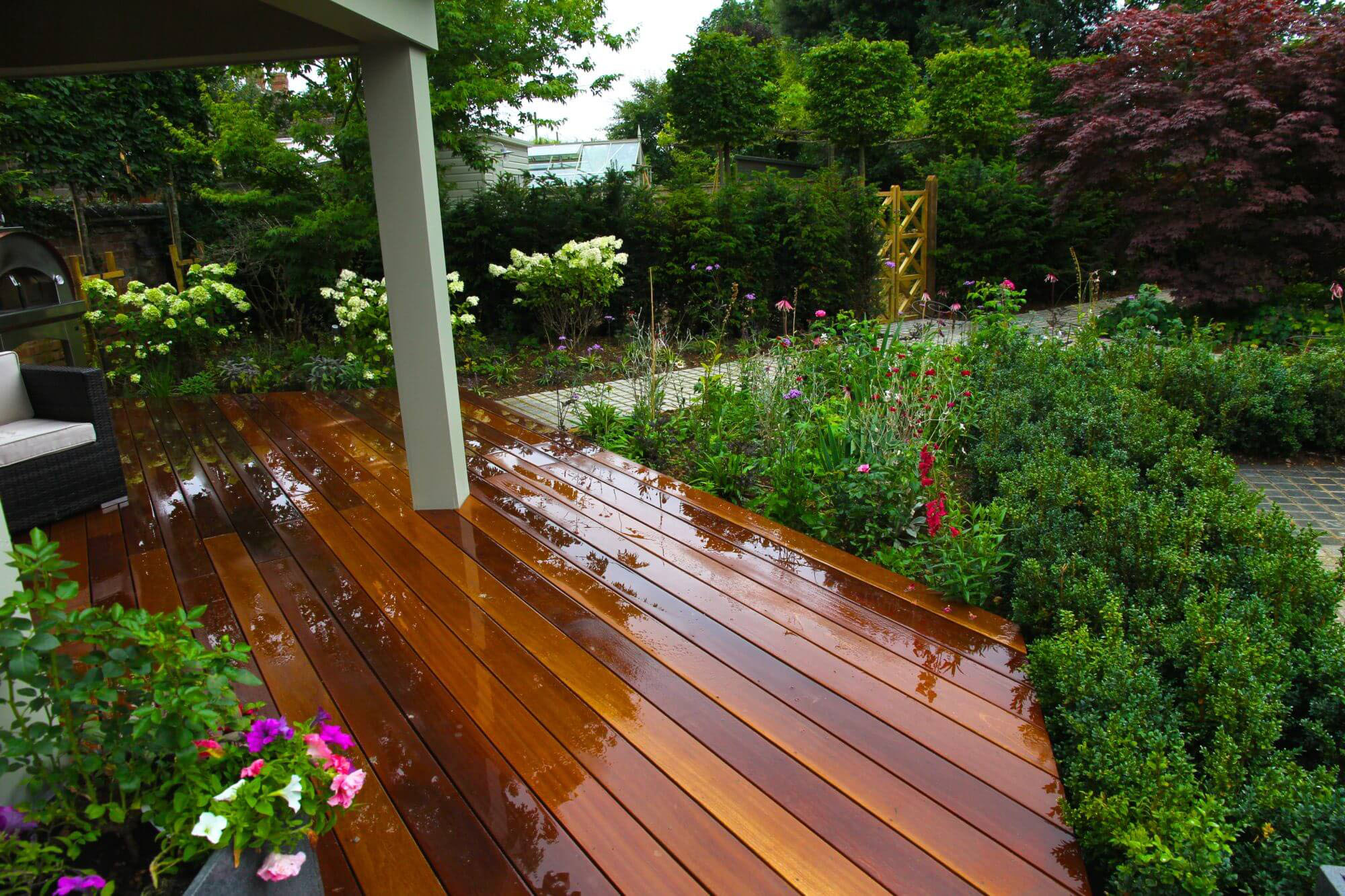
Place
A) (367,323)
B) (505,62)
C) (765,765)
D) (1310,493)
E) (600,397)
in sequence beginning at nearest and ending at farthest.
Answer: (765,765)
(1310,493)
(600,397)
(367,323)
(505,62)

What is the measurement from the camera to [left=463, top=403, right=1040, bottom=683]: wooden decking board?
2.56 m

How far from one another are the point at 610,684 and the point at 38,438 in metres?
2.79

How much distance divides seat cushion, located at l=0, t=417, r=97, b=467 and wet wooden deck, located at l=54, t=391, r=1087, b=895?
34cm

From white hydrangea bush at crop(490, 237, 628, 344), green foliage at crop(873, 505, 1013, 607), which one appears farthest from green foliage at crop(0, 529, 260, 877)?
white hydrangea bush at crop(490, 237, 628, 344)

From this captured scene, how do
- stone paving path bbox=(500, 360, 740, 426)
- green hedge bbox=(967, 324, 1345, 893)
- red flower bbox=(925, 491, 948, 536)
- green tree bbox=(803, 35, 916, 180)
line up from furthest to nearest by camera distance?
green tree bbox=(803, 35, 916, 180) < stone paving path bbox=(500, 360, 740, 426) < red flower bbox=(925, 491, 948, 536) < green hedge bbox=(967, 324, 1345, 893)

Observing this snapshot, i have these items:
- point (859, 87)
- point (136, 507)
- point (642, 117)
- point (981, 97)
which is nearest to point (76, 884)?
point (136, 507)

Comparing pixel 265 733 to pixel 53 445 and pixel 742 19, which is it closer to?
pixel 53 445

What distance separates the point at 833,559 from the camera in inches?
126

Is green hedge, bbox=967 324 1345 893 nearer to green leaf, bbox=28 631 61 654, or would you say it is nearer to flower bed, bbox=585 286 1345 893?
flower bed, bbox=585 286 1345 893

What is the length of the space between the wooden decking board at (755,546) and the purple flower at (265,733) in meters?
1.79

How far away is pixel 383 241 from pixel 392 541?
4.03 feet

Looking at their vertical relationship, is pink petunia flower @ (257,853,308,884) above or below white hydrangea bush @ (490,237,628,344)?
below

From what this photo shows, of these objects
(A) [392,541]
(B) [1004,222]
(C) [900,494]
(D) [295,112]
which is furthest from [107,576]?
(B) [1004,222]

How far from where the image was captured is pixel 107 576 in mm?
3086
